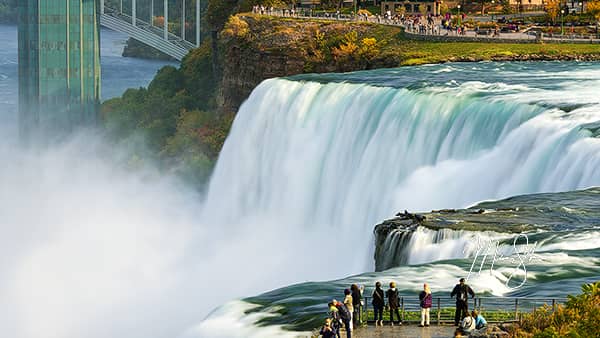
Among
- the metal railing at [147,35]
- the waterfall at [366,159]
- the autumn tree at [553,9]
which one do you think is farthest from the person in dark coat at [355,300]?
the metal railing at [147,35]

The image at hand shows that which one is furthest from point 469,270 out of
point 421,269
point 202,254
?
point 202,254

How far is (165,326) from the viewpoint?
52312 mm

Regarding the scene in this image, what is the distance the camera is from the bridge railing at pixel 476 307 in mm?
35750

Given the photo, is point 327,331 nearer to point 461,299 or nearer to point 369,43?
point 461,299

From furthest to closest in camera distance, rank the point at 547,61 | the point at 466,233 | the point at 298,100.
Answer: the point at 547,61 → the point at 298,100 → the point at 466,233

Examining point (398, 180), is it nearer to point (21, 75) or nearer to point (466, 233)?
point (466, 233)

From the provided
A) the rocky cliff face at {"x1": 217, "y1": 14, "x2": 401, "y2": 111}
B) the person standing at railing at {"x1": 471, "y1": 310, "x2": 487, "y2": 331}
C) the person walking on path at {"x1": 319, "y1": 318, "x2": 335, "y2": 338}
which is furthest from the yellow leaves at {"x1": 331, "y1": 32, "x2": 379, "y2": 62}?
the person walking on path at {"x1": 319, "y1": 318, "x2": 335, "y2": 338}

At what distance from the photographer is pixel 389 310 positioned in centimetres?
3659

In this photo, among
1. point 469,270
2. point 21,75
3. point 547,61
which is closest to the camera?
point 469,270

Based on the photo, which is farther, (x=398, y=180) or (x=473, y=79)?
(x=473, y=79)

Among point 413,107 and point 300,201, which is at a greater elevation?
point 413,107

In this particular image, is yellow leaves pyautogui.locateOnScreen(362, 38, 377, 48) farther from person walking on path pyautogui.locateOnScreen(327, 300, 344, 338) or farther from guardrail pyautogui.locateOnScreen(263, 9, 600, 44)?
person walking on path pyautogui.locateOnScreen(327, 300, 344, 338)

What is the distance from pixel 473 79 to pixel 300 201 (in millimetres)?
11312

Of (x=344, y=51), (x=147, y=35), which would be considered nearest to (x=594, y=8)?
(x=344, y=51)
